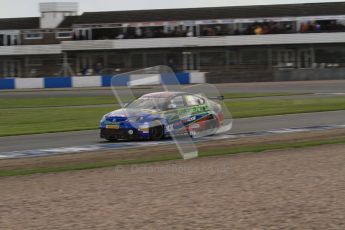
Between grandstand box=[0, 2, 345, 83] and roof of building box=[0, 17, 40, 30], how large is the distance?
1.54 meters

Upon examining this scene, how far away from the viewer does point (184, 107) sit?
14.7 metres

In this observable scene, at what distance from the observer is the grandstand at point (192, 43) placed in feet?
166

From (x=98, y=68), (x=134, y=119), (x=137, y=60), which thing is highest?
(x=134, y=119)

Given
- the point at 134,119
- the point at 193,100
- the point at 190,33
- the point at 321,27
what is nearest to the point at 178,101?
the point at 193,100

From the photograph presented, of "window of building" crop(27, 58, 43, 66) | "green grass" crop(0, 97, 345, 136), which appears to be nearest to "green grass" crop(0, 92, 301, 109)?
"green grass" crop(0, 97, 345, 136)

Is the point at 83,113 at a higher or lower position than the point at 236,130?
lower

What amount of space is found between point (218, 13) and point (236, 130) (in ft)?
124

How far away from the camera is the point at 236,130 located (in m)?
16.5

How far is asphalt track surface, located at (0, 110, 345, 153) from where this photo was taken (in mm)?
14375

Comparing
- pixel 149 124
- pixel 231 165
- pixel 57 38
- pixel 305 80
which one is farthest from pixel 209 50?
pixel 231 165

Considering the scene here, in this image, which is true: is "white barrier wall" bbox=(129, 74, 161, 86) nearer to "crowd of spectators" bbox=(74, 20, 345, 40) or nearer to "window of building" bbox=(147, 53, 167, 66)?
"crowd of spectators" bbox=(74, 20, 345, 40)

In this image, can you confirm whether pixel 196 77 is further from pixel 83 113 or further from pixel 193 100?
pixel 193 100

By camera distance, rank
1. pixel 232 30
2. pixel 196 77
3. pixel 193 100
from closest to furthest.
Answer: pixel 193 100 → pixel 196 77 → pixel 232 30

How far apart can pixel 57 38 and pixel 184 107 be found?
137 feet
